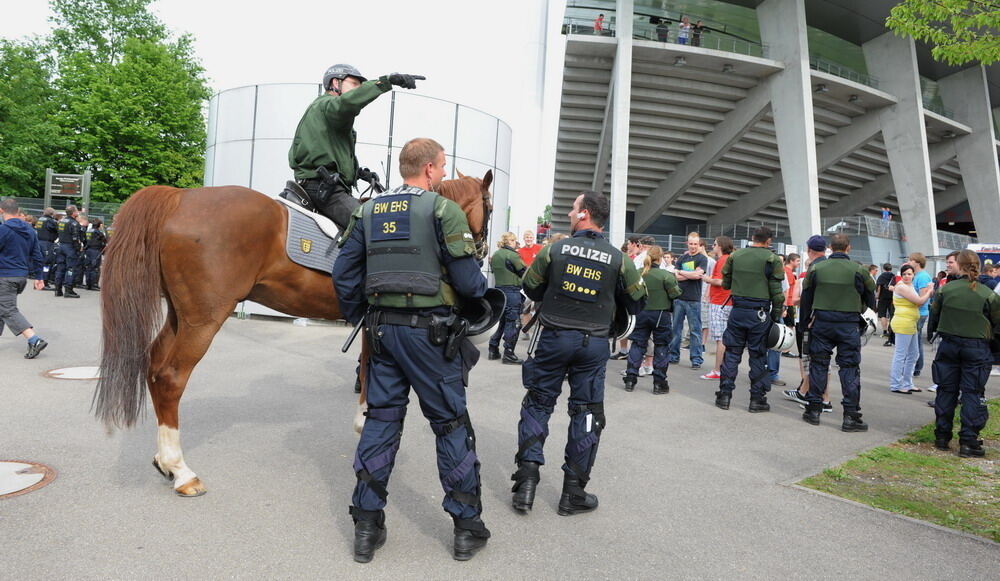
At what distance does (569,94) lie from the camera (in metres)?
34.7

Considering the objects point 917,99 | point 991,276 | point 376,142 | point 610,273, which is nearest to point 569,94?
point 917,99

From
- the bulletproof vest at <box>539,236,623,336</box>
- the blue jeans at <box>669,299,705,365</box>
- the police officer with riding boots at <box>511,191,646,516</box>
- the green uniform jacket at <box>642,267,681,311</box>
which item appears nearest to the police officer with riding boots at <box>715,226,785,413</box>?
the green uniform jacket at <box>642,267,681,311</box>

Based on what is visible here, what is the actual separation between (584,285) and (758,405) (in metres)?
4.24

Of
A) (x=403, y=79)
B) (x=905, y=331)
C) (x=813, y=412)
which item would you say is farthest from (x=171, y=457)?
(x=905, y=331)

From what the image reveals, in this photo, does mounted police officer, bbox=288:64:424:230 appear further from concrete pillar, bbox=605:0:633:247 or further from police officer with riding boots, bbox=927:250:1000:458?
concrete pillar, bbox=605:0:633:247

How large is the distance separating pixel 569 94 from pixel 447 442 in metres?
34.0

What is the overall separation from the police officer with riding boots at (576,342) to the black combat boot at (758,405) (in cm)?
379

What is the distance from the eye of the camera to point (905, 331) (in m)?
8.57

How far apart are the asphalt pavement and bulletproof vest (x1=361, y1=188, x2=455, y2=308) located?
132 cm

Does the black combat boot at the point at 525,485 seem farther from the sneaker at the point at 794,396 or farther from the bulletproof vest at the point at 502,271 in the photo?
the bulletproof vest at the point at 502,271

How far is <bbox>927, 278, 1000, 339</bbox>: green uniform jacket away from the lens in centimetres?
580

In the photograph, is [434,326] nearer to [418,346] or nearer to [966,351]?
[418,346]

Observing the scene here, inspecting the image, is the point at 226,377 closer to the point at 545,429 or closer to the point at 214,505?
the point at 214,505

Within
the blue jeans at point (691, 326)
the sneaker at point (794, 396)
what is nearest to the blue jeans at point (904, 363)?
the sneaker at point (794, 396)
